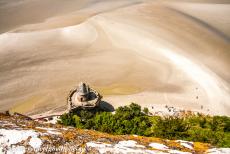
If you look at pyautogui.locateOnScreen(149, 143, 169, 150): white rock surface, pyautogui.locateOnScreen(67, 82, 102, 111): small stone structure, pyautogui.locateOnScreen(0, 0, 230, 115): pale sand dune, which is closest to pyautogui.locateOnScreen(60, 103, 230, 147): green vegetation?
pyautogui.locateOnScreen(67, 82, 102, 111): small stone structure

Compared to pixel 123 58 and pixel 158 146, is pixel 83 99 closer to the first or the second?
pixel 123 58

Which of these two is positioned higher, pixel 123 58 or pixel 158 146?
pixel 123 58

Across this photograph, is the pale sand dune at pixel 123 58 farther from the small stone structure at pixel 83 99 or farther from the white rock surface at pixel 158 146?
the white rock surface at pixel 158 146

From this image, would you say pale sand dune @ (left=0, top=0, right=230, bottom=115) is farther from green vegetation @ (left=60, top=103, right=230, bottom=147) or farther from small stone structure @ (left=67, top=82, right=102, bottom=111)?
green vegetation @ (left=60, top=103, right=230, bottom=147)

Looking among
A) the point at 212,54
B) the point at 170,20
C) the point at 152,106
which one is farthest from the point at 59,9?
the point at 152,106

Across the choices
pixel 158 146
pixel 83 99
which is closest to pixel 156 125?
pixel 83 99

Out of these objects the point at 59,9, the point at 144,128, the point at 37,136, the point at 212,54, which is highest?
the point at 59,9

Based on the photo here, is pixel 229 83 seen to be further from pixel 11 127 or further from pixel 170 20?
pixel 11 127
